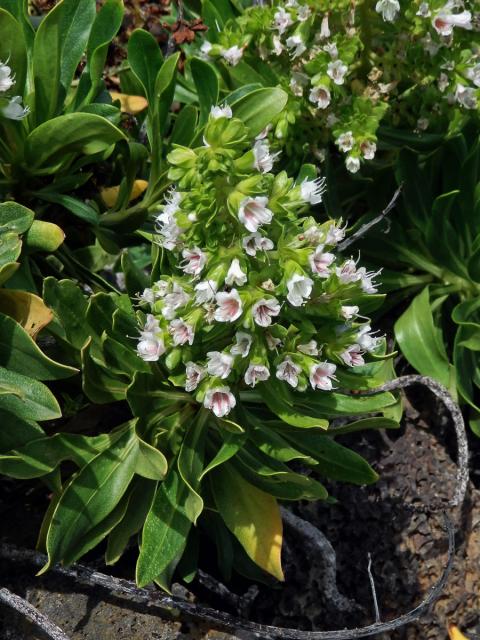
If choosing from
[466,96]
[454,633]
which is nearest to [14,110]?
[466,96]

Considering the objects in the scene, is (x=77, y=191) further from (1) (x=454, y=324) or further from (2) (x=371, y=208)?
(1) (x=454, y=324)

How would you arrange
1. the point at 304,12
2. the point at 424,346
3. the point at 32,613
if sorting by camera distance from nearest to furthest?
the point at 32,613 < the point at 304,12 < the point at 424,346

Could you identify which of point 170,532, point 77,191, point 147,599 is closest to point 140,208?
point 77,191

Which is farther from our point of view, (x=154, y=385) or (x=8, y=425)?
(x=154, y=385)

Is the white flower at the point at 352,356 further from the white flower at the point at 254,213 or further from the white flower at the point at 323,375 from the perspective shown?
the white flower at the point at 254,213

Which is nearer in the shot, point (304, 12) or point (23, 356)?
point (23, 356)

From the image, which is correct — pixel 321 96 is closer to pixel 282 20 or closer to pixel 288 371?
pixel 282 20

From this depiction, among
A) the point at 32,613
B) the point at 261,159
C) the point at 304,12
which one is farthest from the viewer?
the point at 304,12
